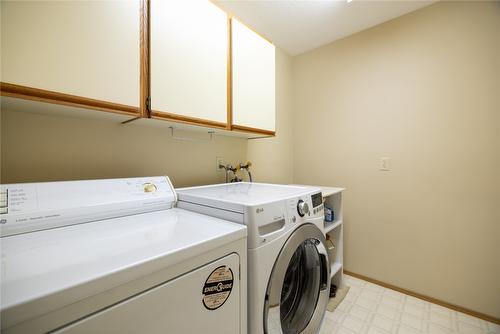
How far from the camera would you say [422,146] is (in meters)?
1.76

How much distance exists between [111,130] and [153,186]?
42 centimetres

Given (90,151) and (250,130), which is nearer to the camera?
(90,151)

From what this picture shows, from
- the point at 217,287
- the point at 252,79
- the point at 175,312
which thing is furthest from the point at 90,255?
the point at 252,79

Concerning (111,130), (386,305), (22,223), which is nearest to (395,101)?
(386,305)

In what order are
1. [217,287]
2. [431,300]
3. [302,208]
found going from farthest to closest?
[431,300], [302,208], [217,287]

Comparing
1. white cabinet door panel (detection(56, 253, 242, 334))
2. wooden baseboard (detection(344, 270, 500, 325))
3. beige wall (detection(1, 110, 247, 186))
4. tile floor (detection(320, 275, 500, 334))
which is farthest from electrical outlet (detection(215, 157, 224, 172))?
wooden baseboard (detection(344, 270, 500, 325))

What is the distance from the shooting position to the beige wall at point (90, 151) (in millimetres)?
927

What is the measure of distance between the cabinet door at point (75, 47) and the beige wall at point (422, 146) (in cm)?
196

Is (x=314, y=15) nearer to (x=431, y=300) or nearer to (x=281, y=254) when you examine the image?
(x=281, y=254)

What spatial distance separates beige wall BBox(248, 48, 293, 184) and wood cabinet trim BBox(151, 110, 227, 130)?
795 millimetres

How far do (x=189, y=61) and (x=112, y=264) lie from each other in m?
1.03

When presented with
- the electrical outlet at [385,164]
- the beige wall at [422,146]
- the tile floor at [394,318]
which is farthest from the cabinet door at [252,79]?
the tile floor at [394,318]

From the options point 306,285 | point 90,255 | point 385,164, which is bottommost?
point 306,285

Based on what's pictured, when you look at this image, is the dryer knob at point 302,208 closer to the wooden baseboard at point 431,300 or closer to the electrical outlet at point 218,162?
the electrical outlet at point 218,162
